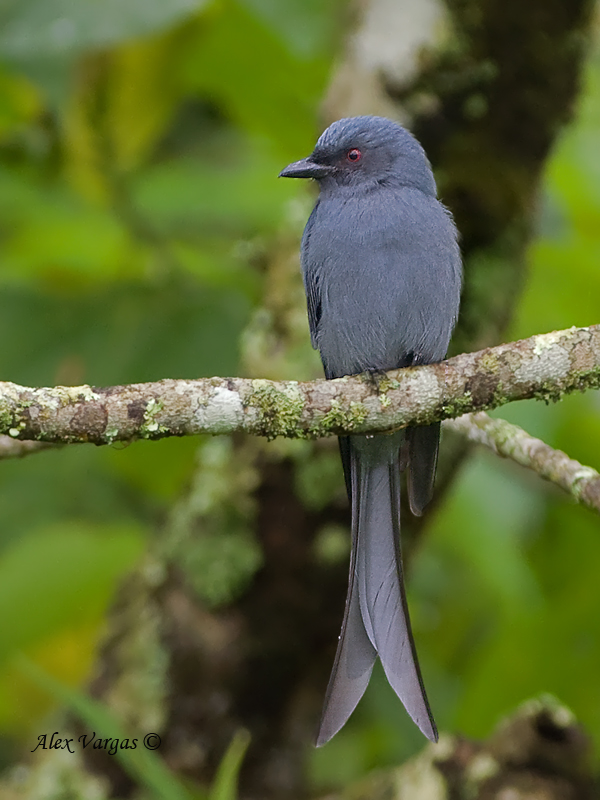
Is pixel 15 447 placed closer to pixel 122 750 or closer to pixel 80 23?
pixel 122 750

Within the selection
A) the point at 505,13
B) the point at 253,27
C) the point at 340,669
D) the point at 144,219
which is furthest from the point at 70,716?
the point at 505,13

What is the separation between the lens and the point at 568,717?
3.14 meters

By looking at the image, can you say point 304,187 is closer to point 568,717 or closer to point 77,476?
point 77,476

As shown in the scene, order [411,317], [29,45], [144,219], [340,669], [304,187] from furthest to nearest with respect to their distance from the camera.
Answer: [144,219]
[304,187]
[29,45]
[411,317]
[340,669]

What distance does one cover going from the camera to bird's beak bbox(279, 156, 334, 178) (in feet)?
11.4

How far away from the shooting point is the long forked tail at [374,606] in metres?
2.68

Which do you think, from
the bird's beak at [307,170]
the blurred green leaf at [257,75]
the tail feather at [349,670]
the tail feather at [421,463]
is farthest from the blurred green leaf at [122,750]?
the blurred green leaf at [257,75]

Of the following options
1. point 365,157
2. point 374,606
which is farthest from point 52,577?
point 365,157

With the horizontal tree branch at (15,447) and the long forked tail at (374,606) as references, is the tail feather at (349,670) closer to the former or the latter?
the long forked tail at (374,606)

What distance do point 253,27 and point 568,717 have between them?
10.1ft

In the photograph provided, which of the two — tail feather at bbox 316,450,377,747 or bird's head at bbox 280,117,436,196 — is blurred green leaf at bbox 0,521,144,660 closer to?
tail feather at bbox 316,450,377,747

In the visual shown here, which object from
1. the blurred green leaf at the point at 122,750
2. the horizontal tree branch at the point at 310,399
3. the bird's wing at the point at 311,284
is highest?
the bird's wing at the point at 311,284

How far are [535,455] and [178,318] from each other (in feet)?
6.50
